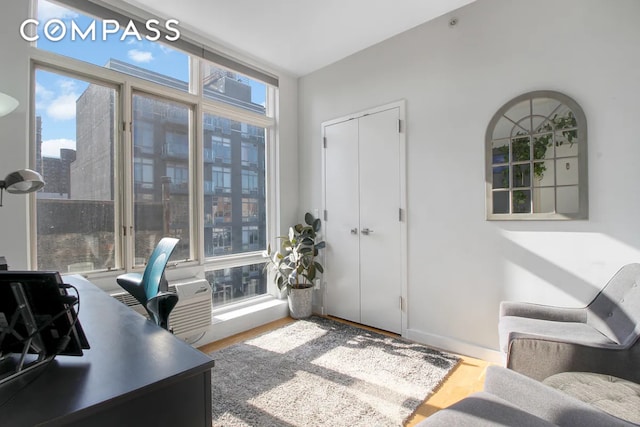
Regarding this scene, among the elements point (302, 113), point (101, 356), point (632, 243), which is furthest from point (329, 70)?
point (101, 356)

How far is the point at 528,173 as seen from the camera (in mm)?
2377

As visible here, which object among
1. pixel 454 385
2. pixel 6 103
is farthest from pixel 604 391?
pixel 6 103

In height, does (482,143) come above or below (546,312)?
above

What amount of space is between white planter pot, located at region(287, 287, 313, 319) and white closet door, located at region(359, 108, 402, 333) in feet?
2.15

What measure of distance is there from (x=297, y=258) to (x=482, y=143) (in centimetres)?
219

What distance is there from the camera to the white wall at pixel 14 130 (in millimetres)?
2039

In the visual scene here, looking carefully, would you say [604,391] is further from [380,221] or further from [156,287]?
[156,287]

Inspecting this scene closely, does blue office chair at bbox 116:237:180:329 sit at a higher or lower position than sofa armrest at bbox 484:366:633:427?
higher

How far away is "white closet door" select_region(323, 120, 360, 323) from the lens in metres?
3.47

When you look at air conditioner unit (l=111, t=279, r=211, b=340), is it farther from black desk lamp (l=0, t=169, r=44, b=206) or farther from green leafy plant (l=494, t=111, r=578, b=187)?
green leafy plant (l=494, t=111, r=578, b=187)

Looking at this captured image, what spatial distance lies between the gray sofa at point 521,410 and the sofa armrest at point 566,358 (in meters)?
0.51

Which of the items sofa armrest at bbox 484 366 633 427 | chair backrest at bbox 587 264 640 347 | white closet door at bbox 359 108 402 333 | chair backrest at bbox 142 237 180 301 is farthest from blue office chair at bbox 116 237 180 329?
chair backrest at bbox 587 264 640 347

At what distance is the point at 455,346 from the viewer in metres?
2.71

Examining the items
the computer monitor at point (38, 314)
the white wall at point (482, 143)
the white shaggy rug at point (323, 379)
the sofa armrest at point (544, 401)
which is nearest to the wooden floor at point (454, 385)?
the white shaggy rug at point (323, 379)
